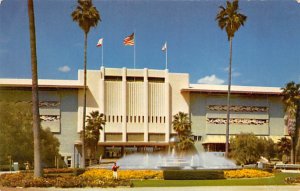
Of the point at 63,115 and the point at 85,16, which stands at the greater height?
the point at 85,16

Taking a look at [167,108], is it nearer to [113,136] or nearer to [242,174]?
[113,136]

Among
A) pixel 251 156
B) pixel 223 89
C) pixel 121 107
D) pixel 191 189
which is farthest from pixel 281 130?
pixel 191 189

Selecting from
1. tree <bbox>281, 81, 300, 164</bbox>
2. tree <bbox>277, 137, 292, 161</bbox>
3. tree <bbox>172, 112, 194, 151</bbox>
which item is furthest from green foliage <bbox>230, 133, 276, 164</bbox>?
tree <bbox>172, 112, 194, 151</bbox>

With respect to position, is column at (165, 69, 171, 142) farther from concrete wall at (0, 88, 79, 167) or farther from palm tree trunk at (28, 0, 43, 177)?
palm tree trunk at (28, 0, 43, 177)

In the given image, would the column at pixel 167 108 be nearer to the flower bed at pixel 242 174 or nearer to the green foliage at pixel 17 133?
the green foliage at pixel 17 133

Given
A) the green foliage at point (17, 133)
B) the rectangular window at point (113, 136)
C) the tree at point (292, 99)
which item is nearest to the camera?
the green foliage at point (17, 133)

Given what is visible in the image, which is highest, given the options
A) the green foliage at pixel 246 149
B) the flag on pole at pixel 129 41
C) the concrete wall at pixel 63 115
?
the flag on pole at pixel 129 41

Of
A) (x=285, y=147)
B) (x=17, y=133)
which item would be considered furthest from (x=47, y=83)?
(x=285, y=147)

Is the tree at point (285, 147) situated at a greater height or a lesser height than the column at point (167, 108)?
lesser

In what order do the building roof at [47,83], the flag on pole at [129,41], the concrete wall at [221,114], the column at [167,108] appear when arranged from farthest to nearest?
the concrete wall at [221,114] → the column at [167,108] → the building roof at [47,83] → the flag on pole at [129,41]

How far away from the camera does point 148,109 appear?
Answer: 71438 millimetres

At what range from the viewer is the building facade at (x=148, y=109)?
227 ft

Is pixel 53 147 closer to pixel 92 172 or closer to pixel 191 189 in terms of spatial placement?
pixel 92 172

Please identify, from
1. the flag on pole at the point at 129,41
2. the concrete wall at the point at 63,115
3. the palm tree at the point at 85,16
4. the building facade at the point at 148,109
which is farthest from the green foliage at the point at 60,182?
the building facade at the point at 148,109
